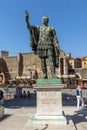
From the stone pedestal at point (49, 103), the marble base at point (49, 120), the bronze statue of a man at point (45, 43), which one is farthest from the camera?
the bronze statue of a man at point (45, 43)

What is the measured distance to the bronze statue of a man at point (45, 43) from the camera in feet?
35.3

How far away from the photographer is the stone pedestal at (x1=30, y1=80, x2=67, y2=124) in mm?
10125

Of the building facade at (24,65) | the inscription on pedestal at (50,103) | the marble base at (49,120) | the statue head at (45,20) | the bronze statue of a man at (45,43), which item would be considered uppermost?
the building facade at (24,65)

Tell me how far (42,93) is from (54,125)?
49.1 inches

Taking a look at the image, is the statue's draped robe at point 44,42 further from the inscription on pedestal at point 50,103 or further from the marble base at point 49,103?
the inscription on pedestal at point 50,103

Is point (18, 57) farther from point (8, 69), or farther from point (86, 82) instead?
point (86, 82)

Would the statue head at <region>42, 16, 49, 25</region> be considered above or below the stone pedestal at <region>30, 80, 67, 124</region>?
above

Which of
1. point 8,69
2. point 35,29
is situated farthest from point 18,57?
point 35,29

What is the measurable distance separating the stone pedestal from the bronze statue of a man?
2.14 feet

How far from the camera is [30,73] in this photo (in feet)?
301

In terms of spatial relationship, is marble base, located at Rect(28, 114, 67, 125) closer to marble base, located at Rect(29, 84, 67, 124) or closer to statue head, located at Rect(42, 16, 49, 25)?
marble base, located at Rect(29, 84, 67, 124)

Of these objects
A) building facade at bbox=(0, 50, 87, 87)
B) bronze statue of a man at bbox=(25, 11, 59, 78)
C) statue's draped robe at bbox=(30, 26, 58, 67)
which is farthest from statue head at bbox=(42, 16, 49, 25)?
building facade at bbox=(0, 50, 87, 87)

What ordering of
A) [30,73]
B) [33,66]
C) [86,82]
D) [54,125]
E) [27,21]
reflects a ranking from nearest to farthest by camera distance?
[54,125]
[27,21]
[86,82]
[30,73]
[33,66]

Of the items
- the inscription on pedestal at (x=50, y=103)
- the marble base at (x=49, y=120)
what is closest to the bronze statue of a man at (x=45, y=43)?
the inscription on pedestal at (x=50, y=103)
